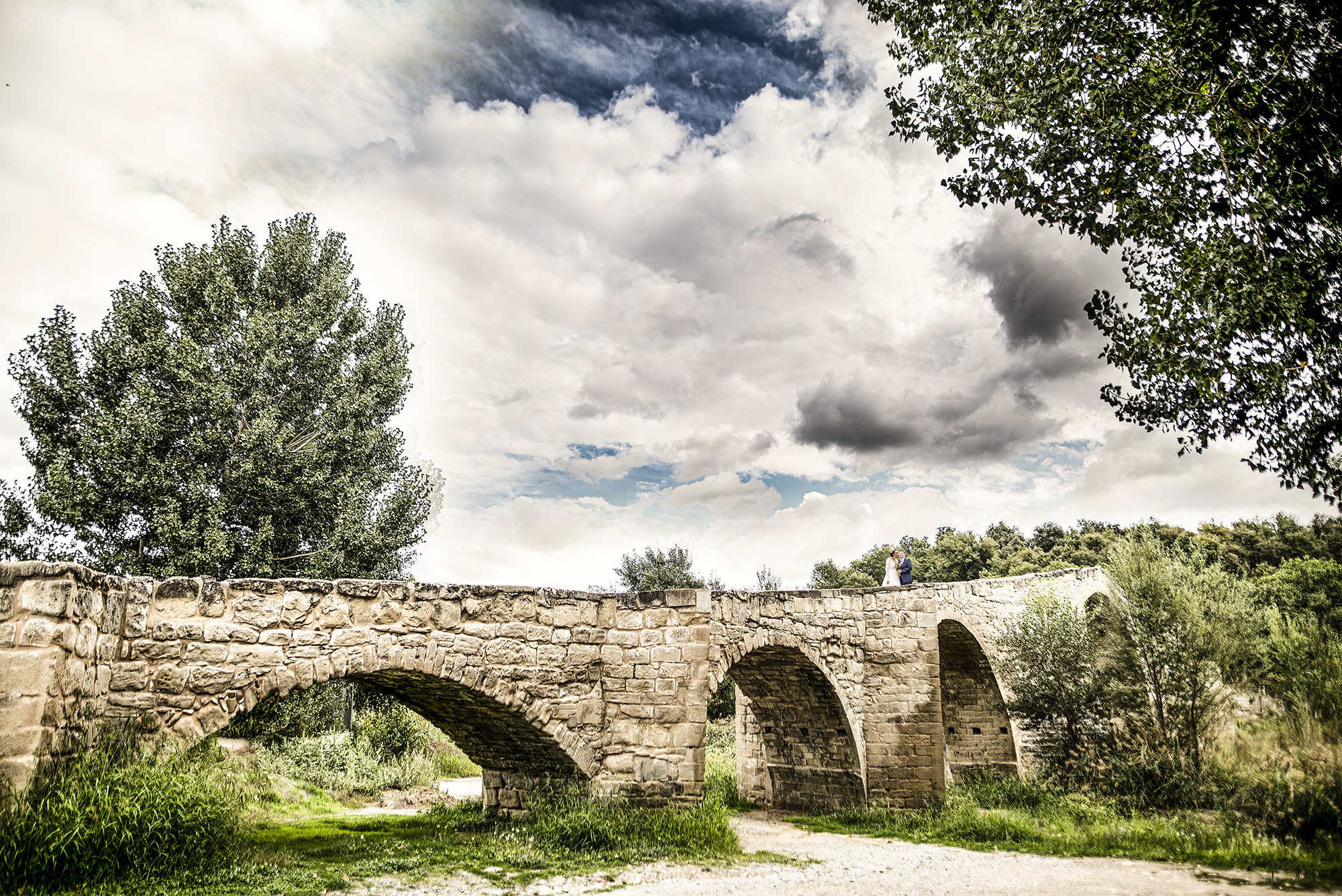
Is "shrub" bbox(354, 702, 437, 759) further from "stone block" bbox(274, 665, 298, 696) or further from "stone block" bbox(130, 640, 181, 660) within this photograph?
"stone block" bbox(130, 640, 181, 660)

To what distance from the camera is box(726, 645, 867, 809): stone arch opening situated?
12.4 m

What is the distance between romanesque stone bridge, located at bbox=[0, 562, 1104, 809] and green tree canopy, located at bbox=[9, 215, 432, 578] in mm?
7136

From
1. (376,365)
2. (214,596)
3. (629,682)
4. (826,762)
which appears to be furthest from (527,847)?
(376,365)

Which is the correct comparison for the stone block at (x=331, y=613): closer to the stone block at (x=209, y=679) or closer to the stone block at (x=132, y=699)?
the stone block at (x=209, y=679)

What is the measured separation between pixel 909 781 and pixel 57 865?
11.4 meters

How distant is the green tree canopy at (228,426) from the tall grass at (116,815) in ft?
27.0

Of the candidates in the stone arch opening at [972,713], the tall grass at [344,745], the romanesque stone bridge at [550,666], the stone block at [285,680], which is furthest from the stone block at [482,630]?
the stone arch opening at [972,713]

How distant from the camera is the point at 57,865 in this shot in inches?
184

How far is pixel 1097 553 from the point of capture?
118 ft

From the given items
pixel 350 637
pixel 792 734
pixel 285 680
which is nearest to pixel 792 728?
pixel 792 734

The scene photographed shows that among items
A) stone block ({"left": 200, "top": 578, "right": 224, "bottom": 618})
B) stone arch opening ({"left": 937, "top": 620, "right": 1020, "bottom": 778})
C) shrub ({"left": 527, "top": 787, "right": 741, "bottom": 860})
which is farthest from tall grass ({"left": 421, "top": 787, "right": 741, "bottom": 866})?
stone arch opening ({"left": 937, "top": 620, "right": 1020, "bottom": 778})

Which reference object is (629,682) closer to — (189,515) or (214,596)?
(214,596)

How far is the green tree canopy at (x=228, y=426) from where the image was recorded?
12812 millimetres

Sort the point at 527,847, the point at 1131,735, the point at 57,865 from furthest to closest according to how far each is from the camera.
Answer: the point at 1131,735 < the point at 527,847 < the point at 57,865
